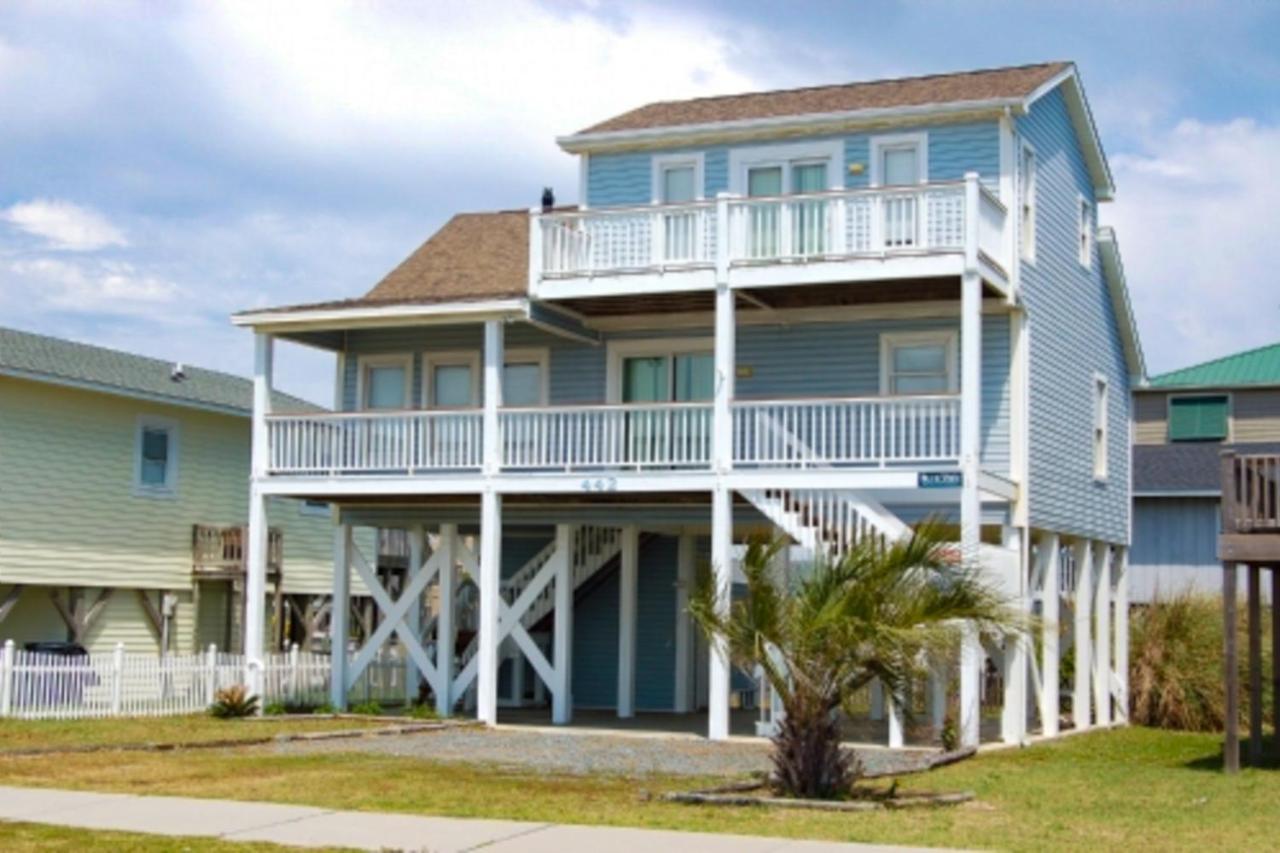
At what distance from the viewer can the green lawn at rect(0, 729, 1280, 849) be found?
46.3 feet

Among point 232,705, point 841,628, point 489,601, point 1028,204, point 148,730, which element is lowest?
point 148,730

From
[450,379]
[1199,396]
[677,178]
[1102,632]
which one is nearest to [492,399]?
[450,379]

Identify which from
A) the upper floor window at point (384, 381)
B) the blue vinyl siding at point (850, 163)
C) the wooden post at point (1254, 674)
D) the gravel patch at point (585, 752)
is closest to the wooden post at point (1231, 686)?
the wooden post at point (1254, 674)

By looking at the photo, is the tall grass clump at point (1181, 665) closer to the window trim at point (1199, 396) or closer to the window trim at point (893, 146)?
the window trim at point (893, 146)

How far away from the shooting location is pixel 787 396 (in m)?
27.1

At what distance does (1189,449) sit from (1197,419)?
2456 millimetres

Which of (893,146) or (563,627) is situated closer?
(893,146)

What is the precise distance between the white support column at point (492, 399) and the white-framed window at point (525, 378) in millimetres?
2432

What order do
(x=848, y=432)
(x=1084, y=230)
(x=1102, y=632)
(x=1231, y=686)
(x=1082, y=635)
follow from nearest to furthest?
(x=1231, y=686), (x=848, y=432), (x=1082, y=635), (x=1102, y=632), (x=1084, y=230)

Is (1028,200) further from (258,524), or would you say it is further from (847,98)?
(258,524)

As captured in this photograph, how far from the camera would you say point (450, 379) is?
29.9m

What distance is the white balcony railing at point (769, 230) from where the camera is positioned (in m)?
23.9

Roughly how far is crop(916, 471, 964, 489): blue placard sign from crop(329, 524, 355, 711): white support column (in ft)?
33.4

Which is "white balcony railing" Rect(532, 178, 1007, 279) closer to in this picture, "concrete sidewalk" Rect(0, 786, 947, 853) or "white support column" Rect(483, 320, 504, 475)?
"white support column" Rect(483, 320, 504, 475)
